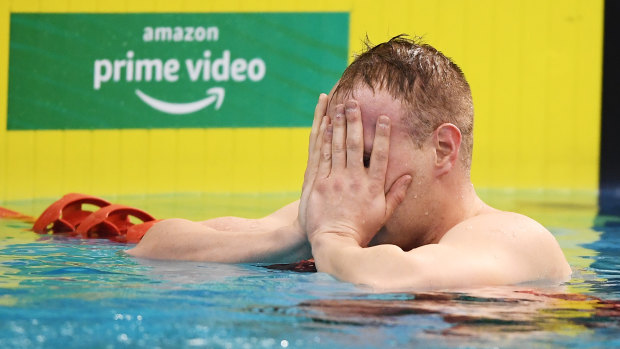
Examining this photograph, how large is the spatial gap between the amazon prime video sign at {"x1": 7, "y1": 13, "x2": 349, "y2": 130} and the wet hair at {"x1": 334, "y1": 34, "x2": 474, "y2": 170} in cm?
409

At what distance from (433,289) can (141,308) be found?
0.80m

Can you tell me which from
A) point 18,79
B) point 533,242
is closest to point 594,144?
point 18,79

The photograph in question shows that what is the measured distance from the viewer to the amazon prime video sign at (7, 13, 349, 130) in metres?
6.78

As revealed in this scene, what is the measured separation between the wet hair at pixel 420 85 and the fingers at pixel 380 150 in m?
0.09

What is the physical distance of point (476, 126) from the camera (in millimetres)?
7574

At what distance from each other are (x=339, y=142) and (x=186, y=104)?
4.29 m

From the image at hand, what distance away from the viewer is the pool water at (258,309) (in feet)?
7.21

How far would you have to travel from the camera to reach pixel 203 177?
7137mm

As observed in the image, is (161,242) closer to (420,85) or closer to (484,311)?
(420,85)

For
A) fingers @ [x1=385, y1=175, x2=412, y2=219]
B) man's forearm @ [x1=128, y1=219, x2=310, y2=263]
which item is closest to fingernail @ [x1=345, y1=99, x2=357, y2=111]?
fingers @ [x1=385, y1=175, x2=412, y2=219]

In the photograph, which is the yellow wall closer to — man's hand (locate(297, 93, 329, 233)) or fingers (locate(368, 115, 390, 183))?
man's hand (locate(297, 93, 329, 233))

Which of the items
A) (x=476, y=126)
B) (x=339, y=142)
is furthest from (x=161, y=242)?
(x=476, y=126)

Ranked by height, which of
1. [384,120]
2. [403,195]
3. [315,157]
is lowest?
[403,195]

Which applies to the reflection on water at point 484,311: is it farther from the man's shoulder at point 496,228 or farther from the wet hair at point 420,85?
the wet hair at point 420,85
